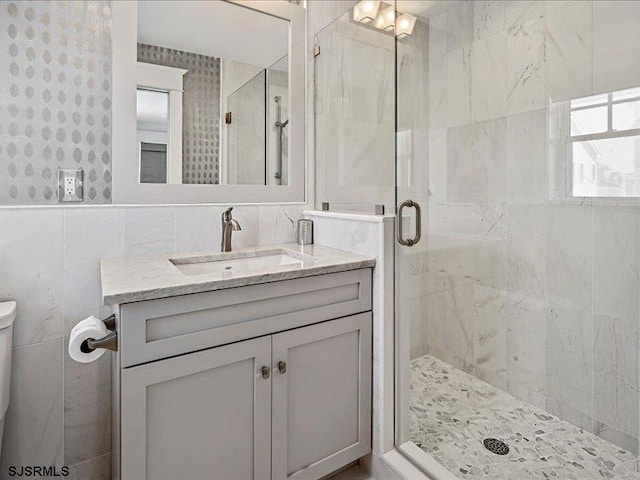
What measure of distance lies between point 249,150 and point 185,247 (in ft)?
1.80

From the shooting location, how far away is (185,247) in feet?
5.34

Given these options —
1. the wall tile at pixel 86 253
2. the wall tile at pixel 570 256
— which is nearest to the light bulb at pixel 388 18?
the wall tile at pixel 570 256

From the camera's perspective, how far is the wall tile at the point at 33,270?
1305mm

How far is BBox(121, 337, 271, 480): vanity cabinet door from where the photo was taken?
3.38 ft

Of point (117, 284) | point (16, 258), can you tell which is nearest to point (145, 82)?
point (16, 258)

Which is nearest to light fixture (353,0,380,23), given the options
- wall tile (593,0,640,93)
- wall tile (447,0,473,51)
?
wall tile (447,0,473,51)

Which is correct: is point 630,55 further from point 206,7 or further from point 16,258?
point 16,258

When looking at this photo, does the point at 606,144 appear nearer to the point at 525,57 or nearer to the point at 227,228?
the point at 525,57

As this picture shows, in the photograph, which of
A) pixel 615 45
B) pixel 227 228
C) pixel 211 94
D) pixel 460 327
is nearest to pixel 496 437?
pixel 460 327

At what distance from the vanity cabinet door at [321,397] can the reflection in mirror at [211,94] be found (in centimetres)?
85

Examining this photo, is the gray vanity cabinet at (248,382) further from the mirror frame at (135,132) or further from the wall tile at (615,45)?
the wall tile at (615,45)

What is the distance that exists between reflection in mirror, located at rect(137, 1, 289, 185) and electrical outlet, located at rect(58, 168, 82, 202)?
0.74ft

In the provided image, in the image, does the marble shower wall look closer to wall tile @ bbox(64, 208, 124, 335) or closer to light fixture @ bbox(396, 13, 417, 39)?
light fixture @ bbox(396, 13, 417, 39)

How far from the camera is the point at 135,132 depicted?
5.01ft
